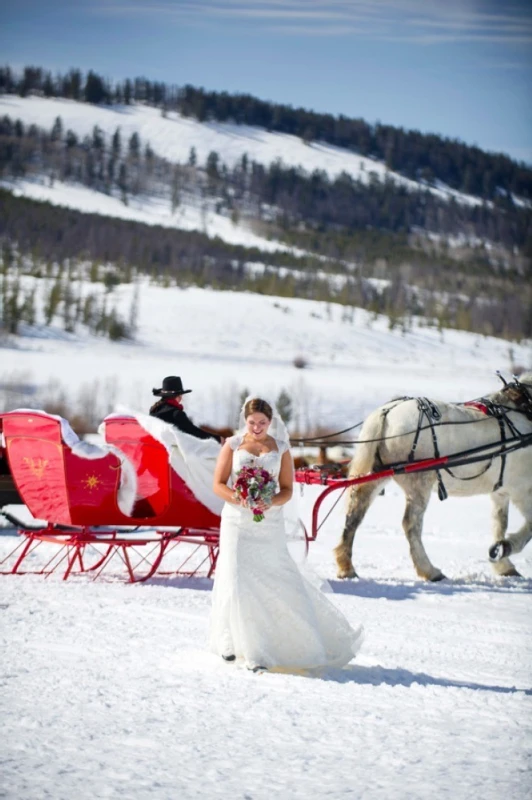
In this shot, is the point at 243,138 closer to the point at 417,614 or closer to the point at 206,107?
the point at 206,107

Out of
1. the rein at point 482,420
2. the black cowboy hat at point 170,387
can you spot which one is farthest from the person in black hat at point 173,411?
the rein at point 482,420

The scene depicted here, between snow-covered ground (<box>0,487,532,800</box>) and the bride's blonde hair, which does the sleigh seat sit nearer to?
snow-covered ground (<box>0,487,532,800</box>)

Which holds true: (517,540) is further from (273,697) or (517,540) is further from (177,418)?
(273,697)

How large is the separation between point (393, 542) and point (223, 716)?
286 inches

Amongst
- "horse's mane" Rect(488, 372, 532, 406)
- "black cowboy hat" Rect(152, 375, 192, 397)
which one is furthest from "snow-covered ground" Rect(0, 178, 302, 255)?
"black cowboy hat" Rect(152, 375, 192, 397)

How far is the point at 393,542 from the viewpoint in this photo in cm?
1115

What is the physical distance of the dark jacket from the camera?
25.9ft

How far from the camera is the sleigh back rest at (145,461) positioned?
7.62 m

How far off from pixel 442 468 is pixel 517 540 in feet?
2.99

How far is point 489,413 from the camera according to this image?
9062 mm

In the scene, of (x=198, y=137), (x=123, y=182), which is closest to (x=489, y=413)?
(x=123, y=182)

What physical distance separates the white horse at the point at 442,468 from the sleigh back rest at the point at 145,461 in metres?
1.60

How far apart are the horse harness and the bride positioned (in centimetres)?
348

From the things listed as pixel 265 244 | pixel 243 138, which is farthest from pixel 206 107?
pixel 265 244
